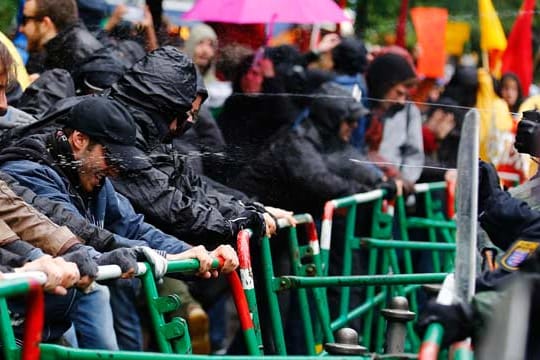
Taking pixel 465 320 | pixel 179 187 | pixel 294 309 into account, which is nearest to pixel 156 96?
pixel 179 187

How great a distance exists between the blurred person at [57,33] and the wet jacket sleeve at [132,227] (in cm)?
167

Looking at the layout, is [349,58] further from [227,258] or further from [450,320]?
[450,320]

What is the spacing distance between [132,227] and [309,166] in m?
2.46

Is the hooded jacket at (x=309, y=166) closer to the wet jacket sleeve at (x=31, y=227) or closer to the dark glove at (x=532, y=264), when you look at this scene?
the wet jacket sleeve at (x=31, y=227)

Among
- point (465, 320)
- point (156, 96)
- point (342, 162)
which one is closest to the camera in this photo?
point (465, 320)

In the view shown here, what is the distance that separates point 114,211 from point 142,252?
1.02 m

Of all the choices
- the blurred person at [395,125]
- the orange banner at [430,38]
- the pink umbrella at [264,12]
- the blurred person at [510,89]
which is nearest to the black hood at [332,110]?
the blurred person at [395,125]

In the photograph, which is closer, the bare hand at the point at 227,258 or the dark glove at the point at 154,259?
the dark glove at the point at 154,259

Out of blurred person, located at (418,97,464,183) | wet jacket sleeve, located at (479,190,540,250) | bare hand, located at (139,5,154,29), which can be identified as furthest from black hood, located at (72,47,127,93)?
blurred person, located at (418,97,464,183)

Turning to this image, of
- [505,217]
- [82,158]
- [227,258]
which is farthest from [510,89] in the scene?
[82,158]

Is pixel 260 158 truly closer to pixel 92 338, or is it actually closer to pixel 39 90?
pixel 39 90

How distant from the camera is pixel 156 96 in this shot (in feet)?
22.6

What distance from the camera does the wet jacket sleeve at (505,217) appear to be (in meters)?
5.72

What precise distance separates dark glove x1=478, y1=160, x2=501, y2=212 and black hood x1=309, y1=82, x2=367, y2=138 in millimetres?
3001
